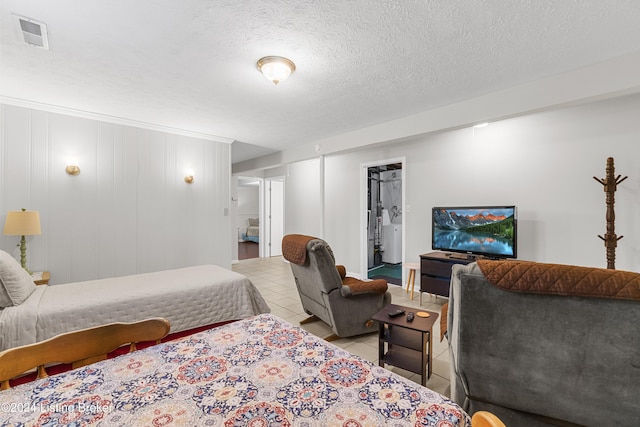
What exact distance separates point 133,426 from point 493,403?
61.4 inches

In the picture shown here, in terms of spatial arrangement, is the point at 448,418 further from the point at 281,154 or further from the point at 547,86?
the point at 281,154

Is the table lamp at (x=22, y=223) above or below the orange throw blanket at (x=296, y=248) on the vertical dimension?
above

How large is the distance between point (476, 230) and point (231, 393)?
11.9 feet

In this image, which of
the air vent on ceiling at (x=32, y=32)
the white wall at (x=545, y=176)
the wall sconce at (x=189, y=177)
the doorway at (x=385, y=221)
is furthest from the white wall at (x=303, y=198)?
the air vent on ceiling at (x=32, y=32)

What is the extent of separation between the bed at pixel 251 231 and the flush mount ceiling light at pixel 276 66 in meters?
8.59

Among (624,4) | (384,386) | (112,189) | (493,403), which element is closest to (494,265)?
(493,403)

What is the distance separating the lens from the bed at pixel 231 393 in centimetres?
76

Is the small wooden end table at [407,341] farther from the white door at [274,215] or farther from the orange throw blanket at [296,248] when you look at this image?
the white door at [274,215]

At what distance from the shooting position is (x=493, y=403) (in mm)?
1440

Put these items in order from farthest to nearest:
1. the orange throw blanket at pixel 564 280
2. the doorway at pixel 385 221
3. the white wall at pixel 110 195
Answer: the doorway at pixel 385 221, the white wall at pixel 110 195, the orange throw blanket at pixel 564 280

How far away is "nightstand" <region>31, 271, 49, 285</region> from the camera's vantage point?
2990mm

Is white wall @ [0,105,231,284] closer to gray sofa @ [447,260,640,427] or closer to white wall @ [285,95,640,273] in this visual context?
white wall @ [285,95,640,273]

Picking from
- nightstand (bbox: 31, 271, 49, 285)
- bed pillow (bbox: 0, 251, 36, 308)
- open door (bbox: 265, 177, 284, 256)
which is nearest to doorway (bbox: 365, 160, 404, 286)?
open door (bbox: 265, 177, 284, 256)

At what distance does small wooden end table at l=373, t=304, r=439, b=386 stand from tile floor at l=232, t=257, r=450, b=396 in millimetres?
162
